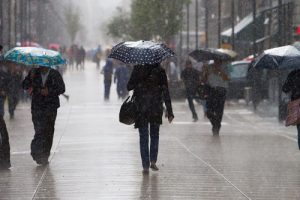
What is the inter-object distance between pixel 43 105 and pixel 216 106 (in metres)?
7.26

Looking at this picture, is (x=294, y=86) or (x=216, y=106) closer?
(x=294, y=86)

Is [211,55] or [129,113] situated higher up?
[211,55]

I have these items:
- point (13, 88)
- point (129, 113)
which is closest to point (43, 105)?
point (129, 113)

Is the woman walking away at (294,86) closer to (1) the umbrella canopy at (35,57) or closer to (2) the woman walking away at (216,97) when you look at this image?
(1) the umbrella canopy at (35,57)

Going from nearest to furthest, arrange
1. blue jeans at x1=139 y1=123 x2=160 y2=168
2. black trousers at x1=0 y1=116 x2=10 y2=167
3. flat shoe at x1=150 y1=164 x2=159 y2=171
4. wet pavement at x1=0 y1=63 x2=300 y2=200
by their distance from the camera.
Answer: wet pavement at x1=0 y1=63 x2=300 y2=200 < blue jeans at x1=139 y1=123 x2=160 y2=168 < flat shoe at x1=150 y1=164 x2=159 y2=171 < black trousers at x1=0 y1=116 x2=10 y2=167

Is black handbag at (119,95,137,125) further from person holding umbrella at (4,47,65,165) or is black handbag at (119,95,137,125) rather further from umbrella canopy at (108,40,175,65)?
person holding umbrella at (4,47,65,165)

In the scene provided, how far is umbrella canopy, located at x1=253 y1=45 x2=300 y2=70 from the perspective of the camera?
50.6 feet

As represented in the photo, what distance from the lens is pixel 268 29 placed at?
52.4 meters

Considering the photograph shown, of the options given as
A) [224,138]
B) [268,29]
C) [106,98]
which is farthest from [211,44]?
[224,138]

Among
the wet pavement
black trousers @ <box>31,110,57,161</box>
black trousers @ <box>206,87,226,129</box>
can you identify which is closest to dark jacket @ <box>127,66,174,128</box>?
the wet pavement

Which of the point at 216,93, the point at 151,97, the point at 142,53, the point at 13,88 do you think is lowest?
the point at 13,88

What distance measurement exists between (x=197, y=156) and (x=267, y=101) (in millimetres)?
21786

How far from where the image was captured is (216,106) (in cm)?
2167

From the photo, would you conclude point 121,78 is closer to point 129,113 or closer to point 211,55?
point 211,55
